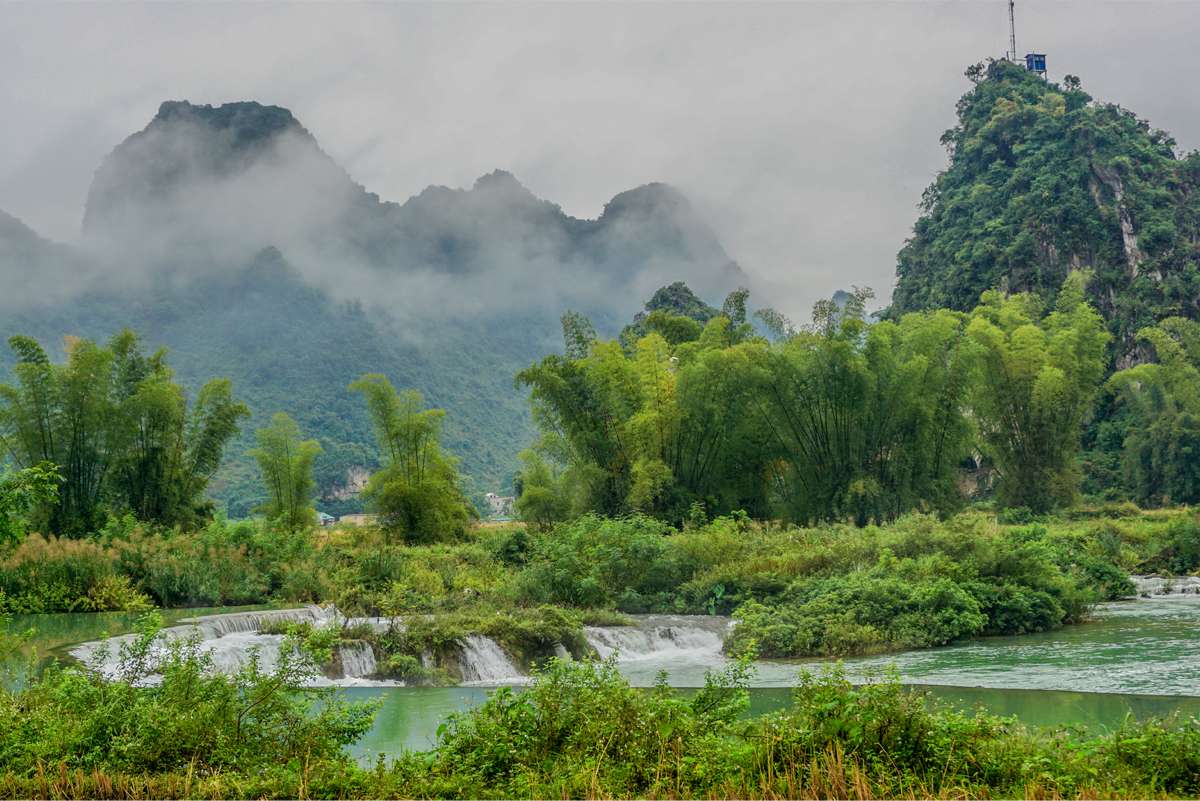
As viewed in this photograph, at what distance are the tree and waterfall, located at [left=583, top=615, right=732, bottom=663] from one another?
12.0 m

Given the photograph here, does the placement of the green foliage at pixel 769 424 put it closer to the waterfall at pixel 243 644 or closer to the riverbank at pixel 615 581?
the riverbank at pixel 615 581

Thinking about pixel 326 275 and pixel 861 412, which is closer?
pixel 861 412

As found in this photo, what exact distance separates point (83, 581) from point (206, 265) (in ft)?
196

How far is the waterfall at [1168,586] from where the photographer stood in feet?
56.7

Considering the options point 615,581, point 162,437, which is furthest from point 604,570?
point 162,437

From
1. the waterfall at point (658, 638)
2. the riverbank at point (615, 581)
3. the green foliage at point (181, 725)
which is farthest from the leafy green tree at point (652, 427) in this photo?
the green foliage at point (181, 725)

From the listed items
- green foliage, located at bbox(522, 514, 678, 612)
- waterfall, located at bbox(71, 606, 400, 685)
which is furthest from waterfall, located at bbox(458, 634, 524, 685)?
green foliage, located at bbox(522, 514, 678, 612)

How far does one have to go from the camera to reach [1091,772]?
4.24 m

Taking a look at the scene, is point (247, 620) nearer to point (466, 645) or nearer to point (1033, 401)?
point (466, 645)

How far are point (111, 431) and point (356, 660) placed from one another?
1039 centimetres

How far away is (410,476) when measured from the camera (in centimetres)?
2203

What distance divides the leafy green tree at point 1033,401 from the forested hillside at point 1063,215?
48.3ft

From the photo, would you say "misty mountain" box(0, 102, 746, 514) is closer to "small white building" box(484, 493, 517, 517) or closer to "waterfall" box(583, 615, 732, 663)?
"small white building" box(484, 493, 517, 517)

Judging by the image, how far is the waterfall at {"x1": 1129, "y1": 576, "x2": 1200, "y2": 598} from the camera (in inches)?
681
